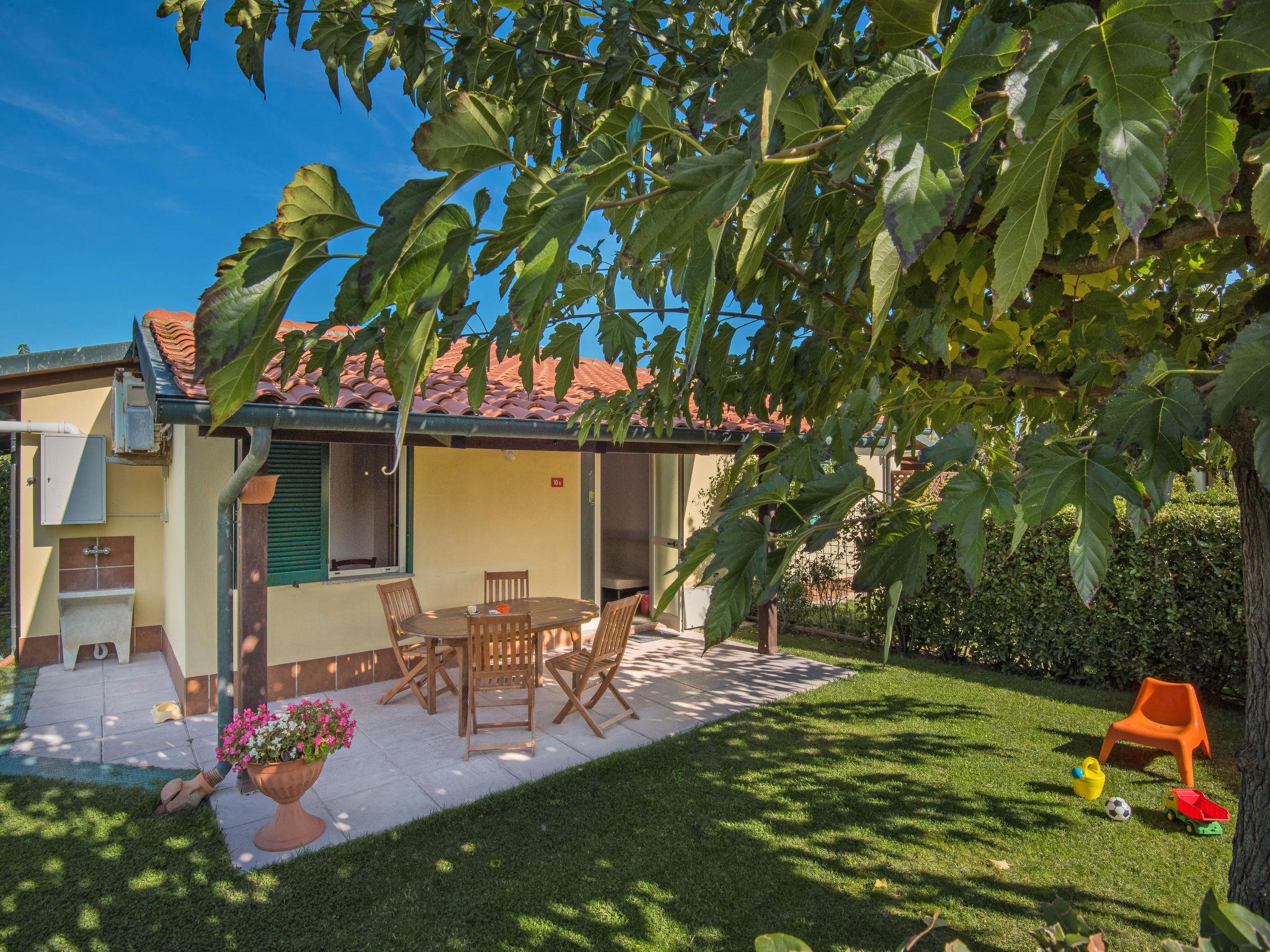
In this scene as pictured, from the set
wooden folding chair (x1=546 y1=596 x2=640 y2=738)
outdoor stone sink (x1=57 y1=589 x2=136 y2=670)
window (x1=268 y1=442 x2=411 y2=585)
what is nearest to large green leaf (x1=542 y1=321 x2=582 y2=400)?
wooden folding chair (x1=546 y1=596 x2=640 y2=738)

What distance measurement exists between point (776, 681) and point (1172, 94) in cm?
741

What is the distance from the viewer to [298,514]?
6.91 meters

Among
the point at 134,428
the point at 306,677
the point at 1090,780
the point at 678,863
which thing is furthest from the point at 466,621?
the point at 1090,780

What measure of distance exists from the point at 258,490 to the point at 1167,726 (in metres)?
7.17

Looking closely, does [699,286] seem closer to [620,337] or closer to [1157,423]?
[1157,423]

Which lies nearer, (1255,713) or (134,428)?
(1255,713)

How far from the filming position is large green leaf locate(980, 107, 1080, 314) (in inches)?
27.9

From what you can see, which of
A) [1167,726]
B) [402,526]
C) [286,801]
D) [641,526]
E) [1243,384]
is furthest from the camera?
[641,526]

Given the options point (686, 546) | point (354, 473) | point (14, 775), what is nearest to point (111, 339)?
point (354, 473)

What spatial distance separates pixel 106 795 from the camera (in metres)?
4.81

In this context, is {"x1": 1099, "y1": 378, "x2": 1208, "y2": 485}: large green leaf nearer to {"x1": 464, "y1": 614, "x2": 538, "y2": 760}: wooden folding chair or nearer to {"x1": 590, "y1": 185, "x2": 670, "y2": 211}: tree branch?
{"x1": 590, "y1": 185, "x2": 670, "y2": 211}: tree branch

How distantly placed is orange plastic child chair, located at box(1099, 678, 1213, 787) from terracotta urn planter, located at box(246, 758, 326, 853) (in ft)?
19.1

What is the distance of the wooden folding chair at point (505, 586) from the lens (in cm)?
801

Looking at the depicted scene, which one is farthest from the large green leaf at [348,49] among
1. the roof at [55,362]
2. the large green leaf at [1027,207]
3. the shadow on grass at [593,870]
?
the roof at [55,362]
